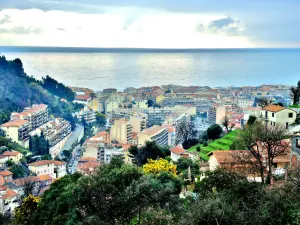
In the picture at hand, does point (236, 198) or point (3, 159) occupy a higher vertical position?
point (236, 198)

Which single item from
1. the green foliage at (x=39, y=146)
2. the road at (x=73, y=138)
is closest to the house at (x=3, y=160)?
the road at (x=73, y=138)

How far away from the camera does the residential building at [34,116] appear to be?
27.6 metres

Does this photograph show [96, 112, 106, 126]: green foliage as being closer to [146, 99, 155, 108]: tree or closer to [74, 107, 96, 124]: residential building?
[74, 107, 96, 124]: residential building

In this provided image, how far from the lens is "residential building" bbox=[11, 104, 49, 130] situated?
27.6 meters

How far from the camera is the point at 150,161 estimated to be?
8750mm

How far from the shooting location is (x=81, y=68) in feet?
230

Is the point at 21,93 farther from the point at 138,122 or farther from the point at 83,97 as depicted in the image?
the point at 138,122

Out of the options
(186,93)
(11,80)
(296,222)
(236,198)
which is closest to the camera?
(296,222)

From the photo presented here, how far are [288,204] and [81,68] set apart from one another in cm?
6825

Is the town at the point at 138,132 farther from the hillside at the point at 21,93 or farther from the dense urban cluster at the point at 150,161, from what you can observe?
the hillside at the point at 21,93

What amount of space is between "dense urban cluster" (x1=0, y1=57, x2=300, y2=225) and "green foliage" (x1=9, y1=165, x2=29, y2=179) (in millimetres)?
46

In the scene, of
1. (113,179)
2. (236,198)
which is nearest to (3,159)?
(113,179)

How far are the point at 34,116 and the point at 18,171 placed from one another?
35.8ft

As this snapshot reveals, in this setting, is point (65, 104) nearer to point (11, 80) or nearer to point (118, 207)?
point (11, 80)
